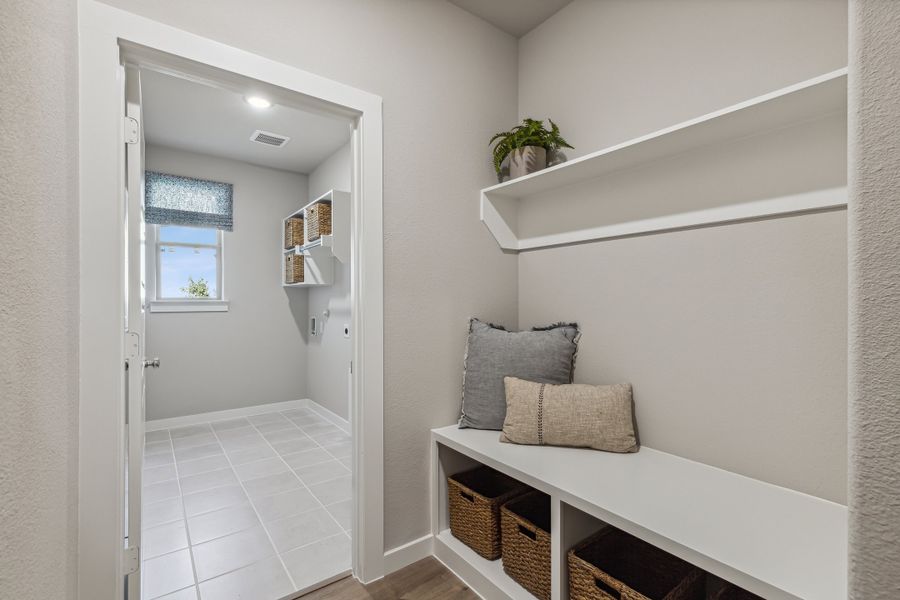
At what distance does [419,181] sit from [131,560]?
178 cm

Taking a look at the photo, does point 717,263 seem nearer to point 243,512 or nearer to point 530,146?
point 530,146

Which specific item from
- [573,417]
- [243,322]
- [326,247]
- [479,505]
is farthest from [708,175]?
[243,322]

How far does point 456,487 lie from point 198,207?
12.4 ft

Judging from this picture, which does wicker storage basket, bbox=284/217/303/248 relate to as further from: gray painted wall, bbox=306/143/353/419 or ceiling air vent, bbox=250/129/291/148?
ceiling air vent, bbox=250/129/291/148

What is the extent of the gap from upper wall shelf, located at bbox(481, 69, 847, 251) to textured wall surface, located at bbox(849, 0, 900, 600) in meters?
0.74

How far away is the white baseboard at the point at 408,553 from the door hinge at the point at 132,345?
1.28 m

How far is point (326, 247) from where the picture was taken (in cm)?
377

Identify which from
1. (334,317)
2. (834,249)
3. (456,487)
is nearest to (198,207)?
(334,317)

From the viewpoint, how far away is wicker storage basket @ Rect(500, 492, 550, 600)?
1.49 metres

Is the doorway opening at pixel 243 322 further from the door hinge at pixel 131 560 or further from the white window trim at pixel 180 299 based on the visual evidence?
the door hinge at pixel 131 560

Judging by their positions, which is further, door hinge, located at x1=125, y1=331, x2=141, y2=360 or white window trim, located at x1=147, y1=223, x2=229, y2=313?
white window trim, located at x1=147, y1=223, x2=229, y2=313

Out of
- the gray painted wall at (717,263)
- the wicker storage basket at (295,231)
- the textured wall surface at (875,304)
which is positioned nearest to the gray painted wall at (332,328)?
the wicker storage basket at (295,231)

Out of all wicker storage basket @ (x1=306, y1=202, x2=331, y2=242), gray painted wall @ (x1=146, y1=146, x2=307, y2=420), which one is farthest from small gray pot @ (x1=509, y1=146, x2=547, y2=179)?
gray painted wall @ (x1=146, y1=146, x2=307, y2=420)

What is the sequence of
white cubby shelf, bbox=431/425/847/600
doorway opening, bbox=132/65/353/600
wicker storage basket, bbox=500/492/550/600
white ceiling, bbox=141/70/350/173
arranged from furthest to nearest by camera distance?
white ceiling, bbox=141/70/350/173 < doorway opening, bbox=132/65/353/600 < wicker storage basket, bbox=500/492/550/600 < white cubby shelf, bbox=431/425/847/600
